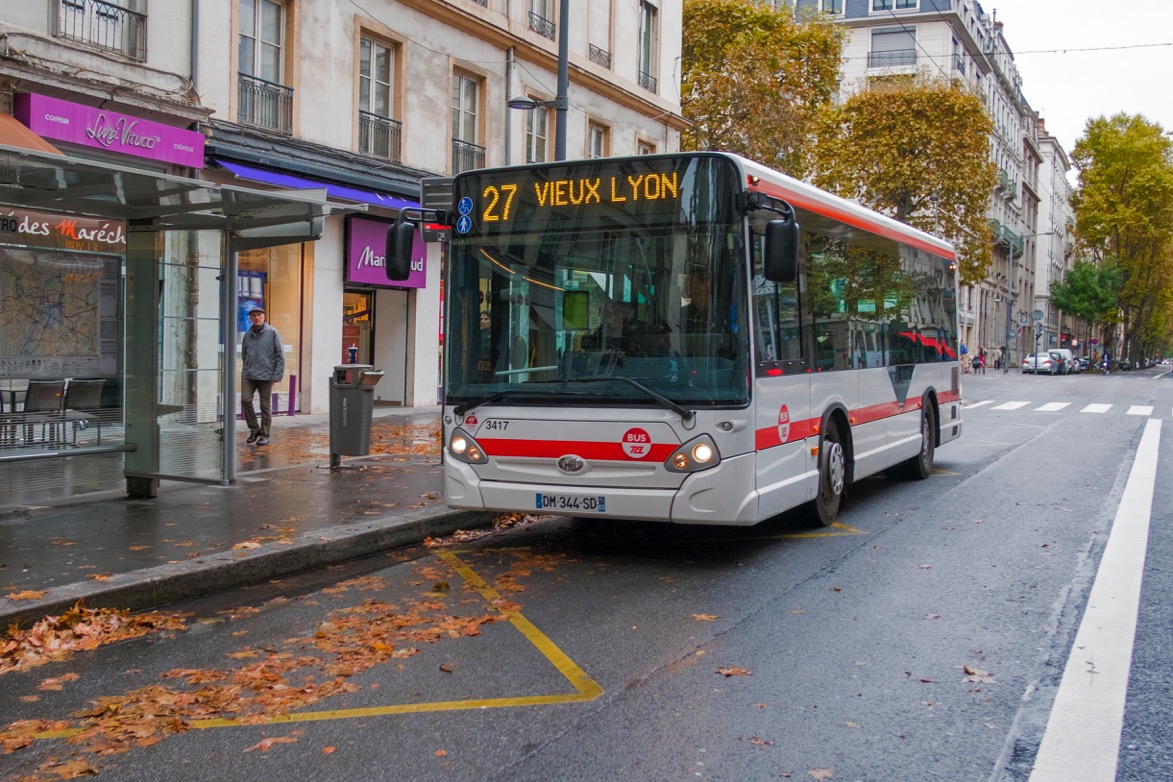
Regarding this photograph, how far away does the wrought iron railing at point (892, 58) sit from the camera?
205 ft

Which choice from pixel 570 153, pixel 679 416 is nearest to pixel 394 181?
pixel 570 153

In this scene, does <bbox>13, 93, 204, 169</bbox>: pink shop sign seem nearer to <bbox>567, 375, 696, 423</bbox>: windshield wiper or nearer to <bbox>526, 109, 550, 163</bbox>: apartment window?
<bbox>567, 375, 696, 423</bbox>: windshield wiper

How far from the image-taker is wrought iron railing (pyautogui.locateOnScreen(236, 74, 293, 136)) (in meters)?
17.1

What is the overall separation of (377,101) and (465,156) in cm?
277

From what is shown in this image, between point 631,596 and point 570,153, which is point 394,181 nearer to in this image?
point 570,153

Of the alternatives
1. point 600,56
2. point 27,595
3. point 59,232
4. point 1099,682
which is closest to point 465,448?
point 27,595

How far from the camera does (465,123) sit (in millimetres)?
22766

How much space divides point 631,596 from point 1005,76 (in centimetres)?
8171

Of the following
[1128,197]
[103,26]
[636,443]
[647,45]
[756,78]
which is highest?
[1128,197]

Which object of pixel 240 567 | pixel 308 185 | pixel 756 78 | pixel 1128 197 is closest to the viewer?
pixel 240 567

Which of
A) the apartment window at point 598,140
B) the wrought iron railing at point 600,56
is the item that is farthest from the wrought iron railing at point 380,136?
the wrought iron railing at point 600,56

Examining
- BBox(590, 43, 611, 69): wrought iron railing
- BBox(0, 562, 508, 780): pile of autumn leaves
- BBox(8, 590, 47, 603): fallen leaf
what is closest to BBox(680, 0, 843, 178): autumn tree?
BBox(590, 43, 611, 69): wrought iron railing

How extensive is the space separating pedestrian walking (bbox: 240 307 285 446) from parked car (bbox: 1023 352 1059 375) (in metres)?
56.1

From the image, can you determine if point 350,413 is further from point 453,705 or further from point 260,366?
point 453,705
